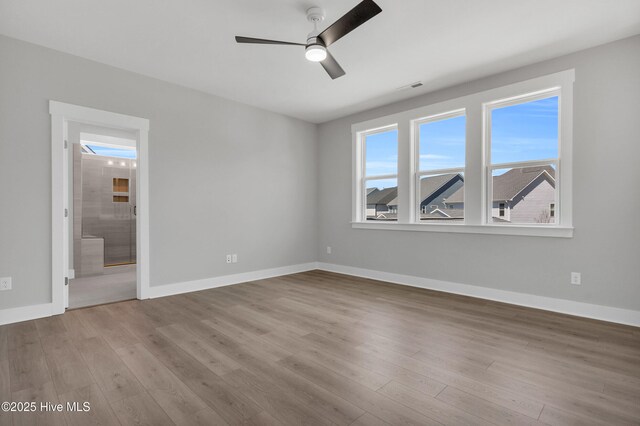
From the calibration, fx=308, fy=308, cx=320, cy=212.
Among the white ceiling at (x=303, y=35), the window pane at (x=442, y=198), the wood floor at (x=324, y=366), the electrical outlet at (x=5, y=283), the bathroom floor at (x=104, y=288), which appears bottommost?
the bathroom floor at (x=104, y=288)

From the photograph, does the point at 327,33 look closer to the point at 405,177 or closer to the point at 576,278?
the point at 405,177

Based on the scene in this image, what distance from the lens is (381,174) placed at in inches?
207

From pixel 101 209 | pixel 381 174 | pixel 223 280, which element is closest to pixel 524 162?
pixel 381 174

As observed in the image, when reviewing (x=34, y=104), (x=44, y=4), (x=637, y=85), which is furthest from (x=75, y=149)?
(x=637, y=85)

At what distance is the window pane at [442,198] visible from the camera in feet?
14.1

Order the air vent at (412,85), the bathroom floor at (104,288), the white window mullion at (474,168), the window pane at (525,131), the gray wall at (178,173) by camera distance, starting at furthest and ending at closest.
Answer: the air vent at (412,85), the white window mullion at (474,168), the bathroom floor at (104,288), the window pane at (525,131), the gray wall at (178,173)

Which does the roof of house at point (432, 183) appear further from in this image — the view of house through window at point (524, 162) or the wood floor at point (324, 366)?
the wood floor at point (324, 366)

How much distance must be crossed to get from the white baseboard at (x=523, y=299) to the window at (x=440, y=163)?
93cm

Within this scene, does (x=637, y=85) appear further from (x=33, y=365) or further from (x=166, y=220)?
(x=33, y=365)

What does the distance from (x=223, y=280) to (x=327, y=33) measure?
3649 mm

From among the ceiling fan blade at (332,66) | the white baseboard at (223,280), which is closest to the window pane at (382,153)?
the white baseboard at (223,280)

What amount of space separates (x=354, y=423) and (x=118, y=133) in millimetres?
6497

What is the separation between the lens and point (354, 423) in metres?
1.59

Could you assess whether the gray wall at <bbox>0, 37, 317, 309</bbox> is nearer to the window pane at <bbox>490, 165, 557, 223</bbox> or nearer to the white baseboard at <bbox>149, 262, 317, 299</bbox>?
the white baseboard at <bbox>149, 262, 317, 299</bbox>
